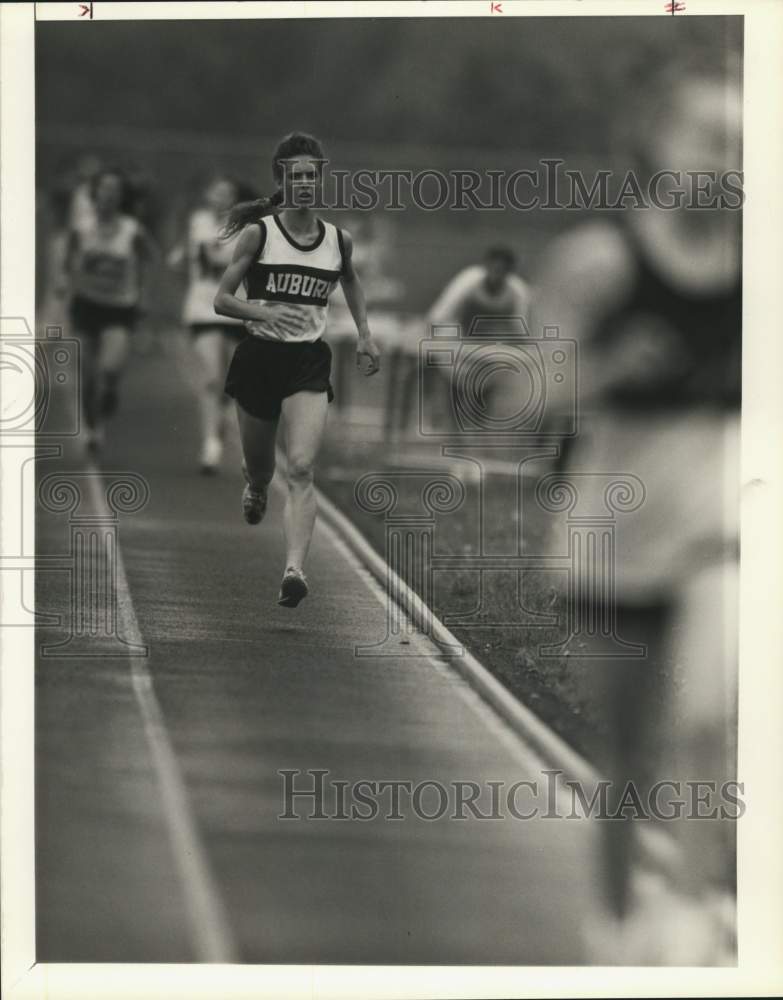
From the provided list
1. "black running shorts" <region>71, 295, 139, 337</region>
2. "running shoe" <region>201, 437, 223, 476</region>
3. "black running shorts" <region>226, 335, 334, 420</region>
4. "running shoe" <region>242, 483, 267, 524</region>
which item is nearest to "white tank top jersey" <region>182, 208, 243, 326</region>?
"black running shorts" <region>226, 335, 334, 420</region>

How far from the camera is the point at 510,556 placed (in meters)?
10.3

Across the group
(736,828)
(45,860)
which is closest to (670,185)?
(736,828)

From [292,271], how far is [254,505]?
0.79 metres

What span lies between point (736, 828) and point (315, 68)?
2518 mm

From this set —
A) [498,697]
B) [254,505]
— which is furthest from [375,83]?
[498,697]

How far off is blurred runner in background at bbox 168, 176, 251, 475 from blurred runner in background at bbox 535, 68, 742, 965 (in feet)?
3.23

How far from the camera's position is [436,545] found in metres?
10.5

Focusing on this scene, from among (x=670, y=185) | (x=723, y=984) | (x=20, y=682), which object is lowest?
(x=723, y=984)

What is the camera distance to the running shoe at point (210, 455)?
10.7 meters

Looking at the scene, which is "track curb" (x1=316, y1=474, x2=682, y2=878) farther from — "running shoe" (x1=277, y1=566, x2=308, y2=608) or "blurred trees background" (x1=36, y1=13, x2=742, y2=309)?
"blurred trees background" (x1=36, y1=13, x2=742, y2=309)

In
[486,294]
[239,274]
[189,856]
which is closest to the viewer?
[189,856]

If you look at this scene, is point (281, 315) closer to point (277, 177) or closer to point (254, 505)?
point (277, 177)

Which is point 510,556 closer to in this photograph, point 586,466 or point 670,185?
point 586,466

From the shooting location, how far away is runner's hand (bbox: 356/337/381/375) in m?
10.4
